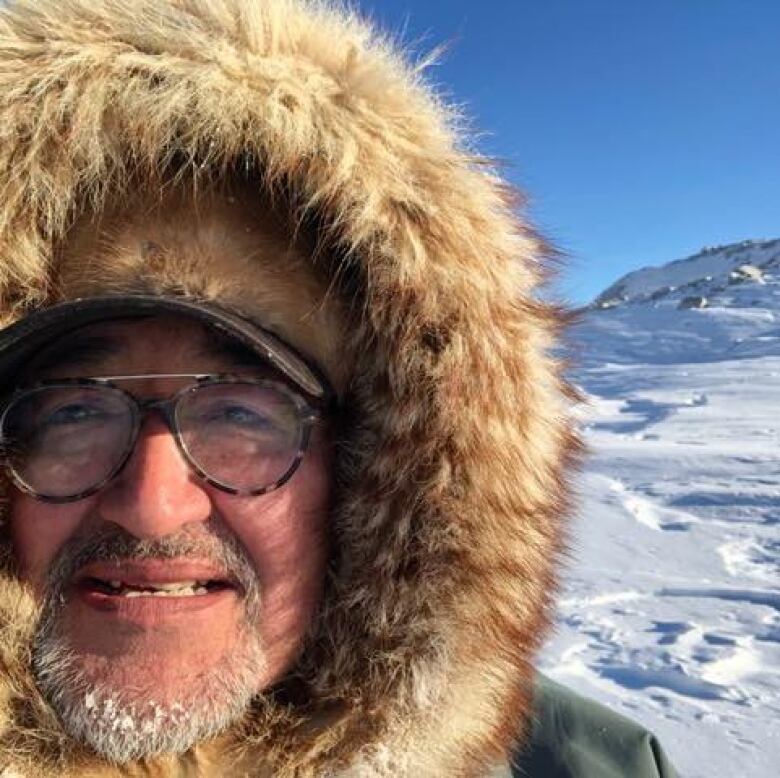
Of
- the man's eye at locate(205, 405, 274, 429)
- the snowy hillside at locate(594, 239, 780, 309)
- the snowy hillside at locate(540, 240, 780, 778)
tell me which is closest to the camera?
the man's eye at locate(205, 405, 274, 429)

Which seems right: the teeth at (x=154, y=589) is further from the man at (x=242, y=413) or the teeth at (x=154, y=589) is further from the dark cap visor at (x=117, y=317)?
the dark cap visor at (x=117, y=317)

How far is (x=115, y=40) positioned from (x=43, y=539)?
77cm

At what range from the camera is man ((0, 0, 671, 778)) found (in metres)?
1.13

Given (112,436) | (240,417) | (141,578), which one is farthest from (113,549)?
(240,417)

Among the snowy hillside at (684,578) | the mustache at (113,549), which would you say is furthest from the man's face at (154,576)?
the snowy hillside at (684,578)

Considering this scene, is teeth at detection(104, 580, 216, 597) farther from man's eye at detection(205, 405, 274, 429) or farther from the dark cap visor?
the dark cap visor

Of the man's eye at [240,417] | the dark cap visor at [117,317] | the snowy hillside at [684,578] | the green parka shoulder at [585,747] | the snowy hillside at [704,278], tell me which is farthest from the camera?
the snowy hillside at [704,278]

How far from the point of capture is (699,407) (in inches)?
429

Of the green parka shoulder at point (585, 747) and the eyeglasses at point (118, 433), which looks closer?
the eyeglasses at point (118, 433)

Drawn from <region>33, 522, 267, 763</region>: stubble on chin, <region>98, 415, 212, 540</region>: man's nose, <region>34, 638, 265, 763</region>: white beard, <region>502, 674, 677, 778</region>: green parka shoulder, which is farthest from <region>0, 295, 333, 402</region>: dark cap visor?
<region>502, 674, 677, 778</region>: green parka shoulder

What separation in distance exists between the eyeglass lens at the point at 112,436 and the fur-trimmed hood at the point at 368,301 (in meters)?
0.15

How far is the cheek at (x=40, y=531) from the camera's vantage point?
1138 millimetres

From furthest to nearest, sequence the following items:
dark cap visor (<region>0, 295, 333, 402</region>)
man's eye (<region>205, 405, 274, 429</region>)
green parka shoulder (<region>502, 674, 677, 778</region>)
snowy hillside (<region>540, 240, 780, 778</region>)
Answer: snowy hillside (<region>540, 240, 780, 778</region>) → green parka shoulder (<region>502, 674, 677, 778</region>) → man's eye (<region>205, 405, 274, 429</region>) → dark cap visor (<region>0, 295, 333, 402</region>)

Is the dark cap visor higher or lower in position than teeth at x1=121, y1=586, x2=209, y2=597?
higher
